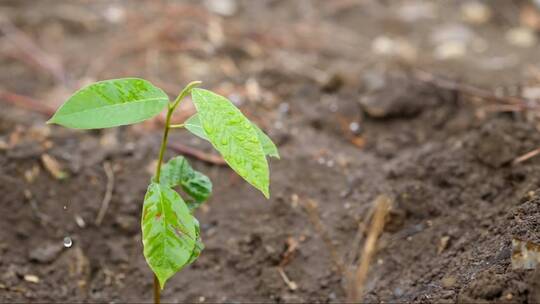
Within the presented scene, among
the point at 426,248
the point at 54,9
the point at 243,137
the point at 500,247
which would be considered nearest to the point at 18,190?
the point at 243,137

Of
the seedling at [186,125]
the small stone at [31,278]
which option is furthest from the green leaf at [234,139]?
the small stone at [31,278]

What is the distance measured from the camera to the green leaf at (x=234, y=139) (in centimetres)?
127

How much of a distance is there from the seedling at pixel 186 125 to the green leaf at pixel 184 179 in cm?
11

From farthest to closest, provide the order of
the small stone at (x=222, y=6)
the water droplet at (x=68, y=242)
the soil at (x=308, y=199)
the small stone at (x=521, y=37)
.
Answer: the small stone at (x=222, y=6) < the small stone at (x=521, y=37) < the water droplet at (x=68, y=242) < the soil at (x=308, y=199)

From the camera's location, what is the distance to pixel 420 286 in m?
1.67

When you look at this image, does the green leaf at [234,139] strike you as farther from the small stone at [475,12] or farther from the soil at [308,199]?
the small stone at [475,12]

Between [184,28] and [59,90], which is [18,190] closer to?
[59,90]

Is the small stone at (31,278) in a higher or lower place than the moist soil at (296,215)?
lower

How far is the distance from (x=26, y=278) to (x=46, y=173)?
434mm

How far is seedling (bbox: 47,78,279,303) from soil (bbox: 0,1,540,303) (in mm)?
536

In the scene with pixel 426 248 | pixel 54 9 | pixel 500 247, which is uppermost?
pixel 500 247

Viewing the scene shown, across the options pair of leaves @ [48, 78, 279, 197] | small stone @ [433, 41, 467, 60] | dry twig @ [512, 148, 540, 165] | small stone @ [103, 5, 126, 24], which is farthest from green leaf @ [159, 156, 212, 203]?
small stone @ [103, 5, 126, 24]

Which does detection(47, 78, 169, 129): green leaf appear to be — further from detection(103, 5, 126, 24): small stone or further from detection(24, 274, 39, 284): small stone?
detection(103, 5, 126, 24): small stone

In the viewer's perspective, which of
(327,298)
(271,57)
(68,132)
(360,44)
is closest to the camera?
(327,298)
